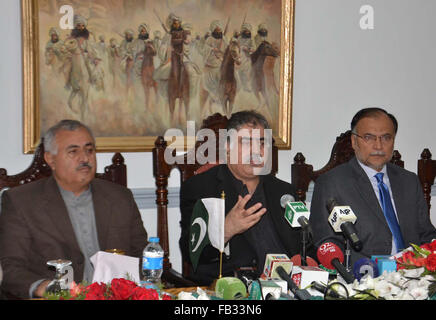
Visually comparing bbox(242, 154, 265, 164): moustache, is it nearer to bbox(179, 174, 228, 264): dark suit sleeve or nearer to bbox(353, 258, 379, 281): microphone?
bbox(179, 174, 228, 264): dark suit sleeve

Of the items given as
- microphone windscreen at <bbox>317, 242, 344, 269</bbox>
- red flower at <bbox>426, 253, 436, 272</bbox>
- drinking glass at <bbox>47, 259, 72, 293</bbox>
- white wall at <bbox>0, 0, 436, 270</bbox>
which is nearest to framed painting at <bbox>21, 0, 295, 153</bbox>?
white wall at <bbox>0, 0, 436, 270</bbox>

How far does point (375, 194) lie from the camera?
10.9 feet

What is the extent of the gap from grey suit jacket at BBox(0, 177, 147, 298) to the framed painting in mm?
939

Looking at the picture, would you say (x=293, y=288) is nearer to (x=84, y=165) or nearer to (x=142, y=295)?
(x=142, y=295)

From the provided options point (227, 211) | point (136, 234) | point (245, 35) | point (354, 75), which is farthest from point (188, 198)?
point (354, 75)

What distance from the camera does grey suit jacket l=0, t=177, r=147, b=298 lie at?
2.66 metres

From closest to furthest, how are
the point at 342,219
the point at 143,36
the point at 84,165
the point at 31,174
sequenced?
the point at 342,219 → the point at 84,165 → the point at 31,174 → the point at 143,36

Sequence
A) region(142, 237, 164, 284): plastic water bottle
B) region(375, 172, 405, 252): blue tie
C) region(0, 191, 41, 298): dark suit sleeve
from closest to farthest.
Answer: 1. region(142, 237, 164, 284): plastic water bottle
2. region(0, 191, 41, 298): dark suit sleeve
3. region(375, 172, 405, 252): blue tie

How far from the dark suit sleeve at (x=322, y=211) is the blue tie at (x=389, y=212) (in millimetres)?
316

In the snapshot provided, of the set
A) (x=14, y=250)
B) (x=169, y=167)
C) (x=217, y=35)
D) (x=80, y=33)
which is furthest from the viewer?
(x=217, y=35)

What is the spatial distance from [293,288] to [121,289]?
0.70 metres

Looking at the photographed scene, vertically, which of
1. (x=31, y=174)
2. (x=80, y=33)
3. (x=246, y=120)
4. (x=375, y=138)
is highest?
(x=80, y=33)
